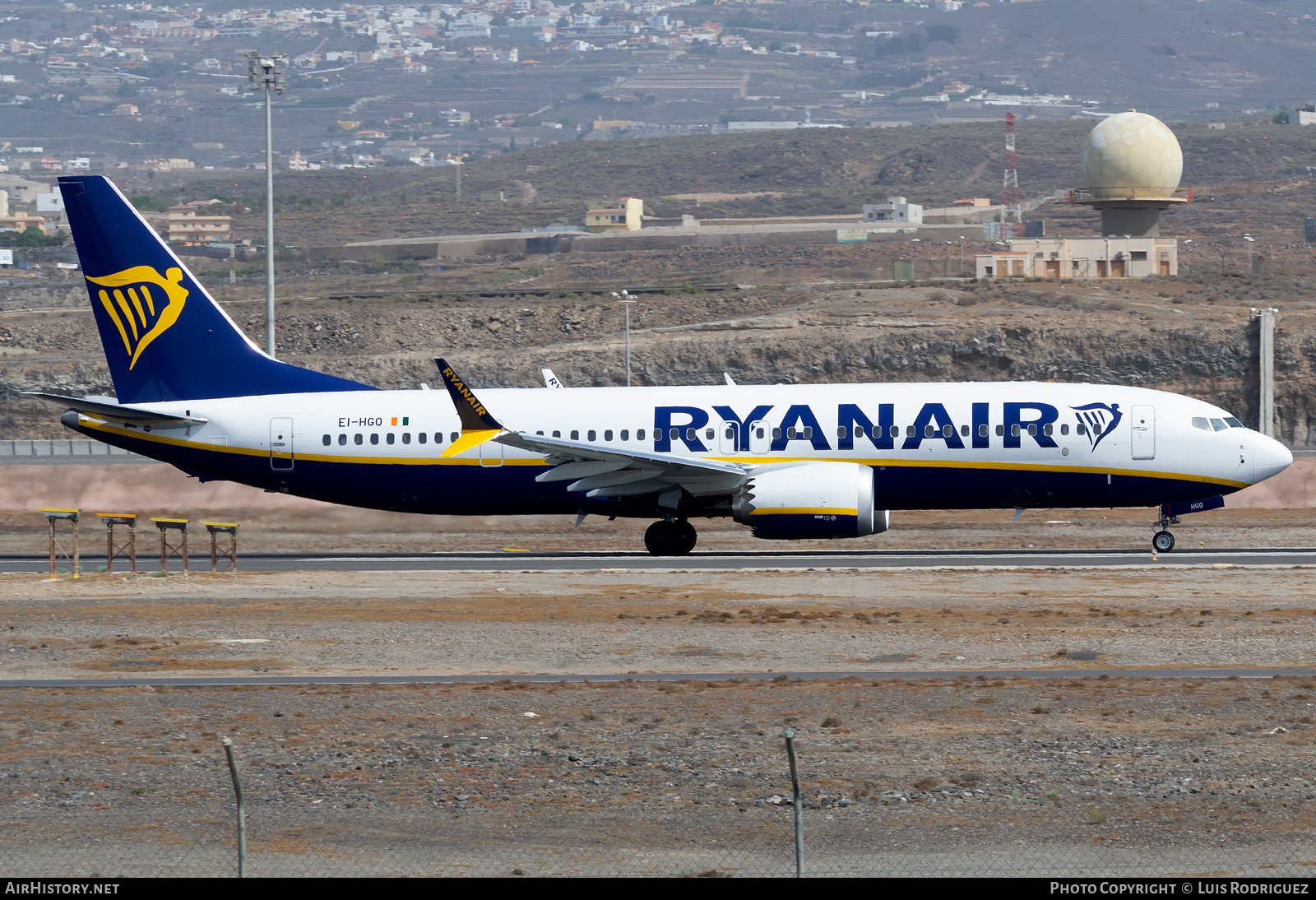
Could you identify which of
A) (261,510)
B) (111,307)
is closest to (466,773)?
(111,307)

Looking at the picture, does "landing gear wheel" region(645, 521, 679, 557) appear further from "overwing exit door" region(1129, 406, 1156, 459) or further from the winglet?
"overwing exit door" region(1129, 406, 1156, 459)

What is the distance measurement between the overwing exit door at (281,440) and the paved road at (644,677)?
17.6 meters

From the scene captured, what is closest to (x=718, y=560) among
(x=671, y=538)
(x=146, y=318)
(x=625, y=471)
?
(x=671, y=538)

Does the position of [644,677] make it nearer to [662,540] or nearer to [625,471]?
[625,471]

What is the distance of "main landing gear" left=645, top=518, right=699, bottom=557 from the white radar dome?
69836mm

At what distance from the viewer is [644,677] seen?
75.7 feet

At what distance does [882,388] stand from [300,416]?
15.0 metres

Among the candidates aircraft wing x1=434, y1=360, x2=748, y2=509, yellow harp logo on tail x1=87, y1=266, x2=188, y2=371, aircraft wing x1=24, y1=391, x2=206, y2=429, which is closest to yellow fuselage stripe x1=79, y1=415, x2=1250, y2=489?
aircraft wing x1=434, y1=360, x2=748, y2=509

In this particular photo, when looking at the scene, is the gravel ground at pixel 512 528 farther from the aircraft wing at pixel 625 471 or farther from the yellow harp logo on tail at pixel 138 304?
the yellow harp logo on tail at pixel 138 304

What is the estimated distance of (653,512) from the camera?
39.6m

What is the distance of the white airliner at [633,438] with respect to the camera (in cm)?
3794

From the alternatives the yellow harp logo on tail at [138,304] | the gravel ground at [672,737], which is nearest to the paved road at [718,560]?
the gravel ground at [672,737]

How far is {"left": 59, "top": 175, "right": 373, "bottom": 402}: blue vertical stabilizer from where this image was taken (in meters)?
40.9

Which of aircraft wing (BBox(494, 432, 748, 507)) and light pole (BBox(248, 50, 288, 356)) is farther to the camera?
light pole (BBox(248, 50, 288, 356))
